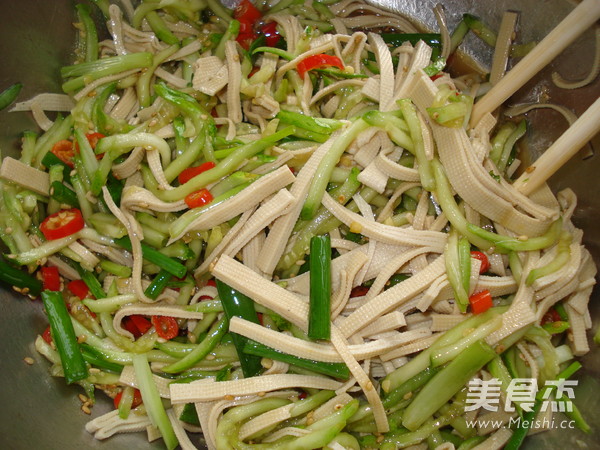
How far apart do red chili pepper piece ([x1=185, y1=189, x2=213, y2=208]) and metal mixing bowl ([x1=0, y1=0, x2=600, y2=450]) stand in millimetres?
1218

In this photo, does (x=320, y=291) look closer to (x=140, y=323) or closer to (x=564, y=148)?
(x=140, y=323)

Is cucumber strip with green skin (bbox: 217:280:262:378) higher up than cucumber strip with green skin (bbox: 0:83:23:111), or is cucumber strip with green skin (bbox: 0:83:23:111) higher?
cucumber strip with green skin (bbox: 0:83:23:111)

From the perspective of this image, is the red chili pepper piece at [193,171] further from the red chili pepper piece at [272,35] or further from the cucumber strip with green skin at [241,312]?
the red chili pepper piece at [272,35]

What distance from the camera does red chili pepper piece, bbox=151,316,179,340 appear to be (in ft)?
10.1

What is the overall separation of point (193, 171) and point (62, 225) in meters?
0.83

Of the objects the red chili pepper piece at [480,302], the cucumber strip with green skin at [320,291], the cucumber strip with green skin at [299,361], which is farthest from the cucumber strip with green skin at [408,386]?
the cucumber strip with green skin at [320,291]

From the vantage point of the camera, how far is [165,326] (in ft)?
10.2

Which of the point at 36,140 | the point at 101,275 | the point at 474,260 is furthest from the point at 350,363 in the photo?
the point at 36,140

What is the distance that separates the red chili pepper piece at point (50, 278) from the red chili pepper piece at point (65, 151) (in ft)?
2.10

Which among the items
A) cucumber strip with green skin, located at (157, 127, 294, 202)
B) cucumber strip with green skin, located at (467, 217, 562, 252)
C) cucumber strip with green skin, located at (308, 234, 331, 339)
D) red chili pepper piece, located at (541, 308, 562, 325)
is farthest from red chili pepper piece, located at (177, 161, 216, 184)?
red chili pepper piece, located at (541, 308, 562, 325)

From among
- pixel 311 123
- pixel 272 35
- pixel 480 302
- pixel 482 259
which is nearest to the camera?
pixel 480 302

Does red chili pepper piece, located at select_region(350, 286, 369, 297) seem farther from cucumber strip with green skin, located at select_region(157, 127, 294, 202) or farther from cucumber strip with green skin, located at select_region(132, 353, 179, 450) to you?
cucumber strip with green skin, located at select_region(132, 353, 179, 450)

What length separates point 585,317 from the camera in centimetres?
303

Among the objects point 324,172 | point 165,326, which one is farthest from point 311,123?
point 165,326
